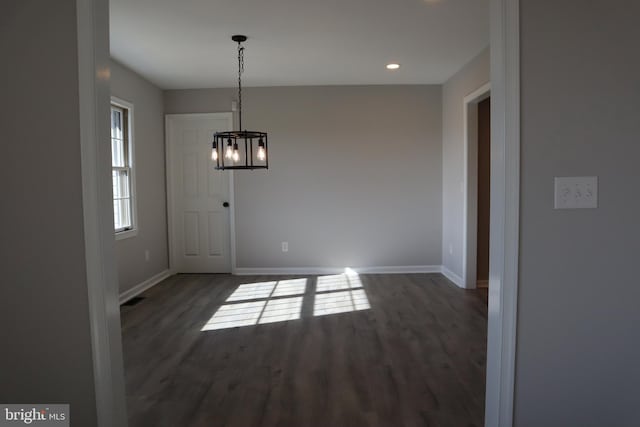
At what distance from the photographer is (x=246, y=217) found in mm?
5891

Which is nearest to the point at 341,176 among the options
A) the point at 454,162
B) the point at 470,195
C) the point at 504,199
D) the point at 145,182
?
the point at 454,162

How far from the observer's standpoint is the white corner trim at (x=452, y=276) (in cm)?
511

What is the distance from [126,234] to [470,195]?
3847 mm

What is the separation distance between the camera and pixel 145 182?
525cm

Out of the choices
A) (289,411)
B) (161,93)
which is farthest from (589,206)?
(161,93)

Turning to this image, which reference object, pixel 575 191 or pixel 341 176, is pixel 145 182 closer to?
pixel 341 176

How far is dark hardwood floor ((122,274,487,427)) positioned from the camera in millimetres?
2373

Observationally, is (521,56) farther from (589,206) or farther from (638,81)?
(589,206)

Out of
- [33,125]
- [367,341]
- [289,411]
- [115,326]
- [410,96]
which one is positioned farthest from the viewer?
[410,96]

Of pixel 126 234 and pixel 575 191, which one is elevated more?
pixel 575 191

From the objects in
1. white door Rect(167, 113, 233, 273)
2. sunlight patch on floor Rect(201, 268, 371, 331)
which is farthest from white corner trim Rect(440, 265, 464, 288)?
white door Rect(167, 113, 233, 273)

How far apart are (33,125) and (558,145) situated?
6.17 ft

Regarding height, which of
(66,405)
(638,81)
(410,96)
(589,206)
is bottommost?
(66,405)

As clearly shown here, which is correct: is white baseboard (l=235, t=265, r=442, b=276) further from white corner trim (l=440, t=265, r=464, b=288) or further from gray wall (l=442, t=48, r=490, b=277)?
gray wall (l=442, t=48, r=490, b=277)
